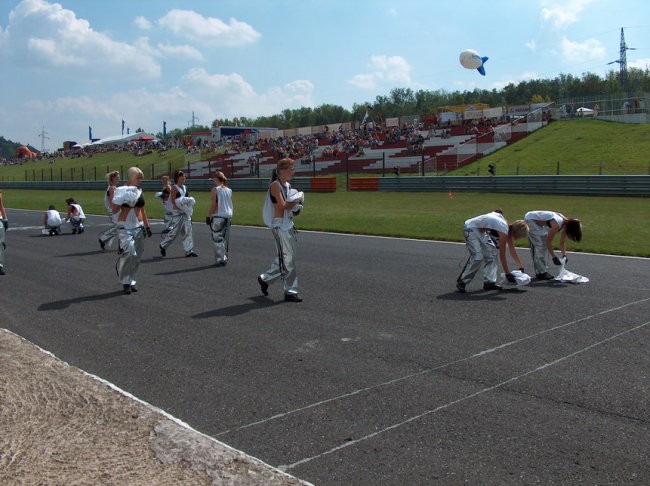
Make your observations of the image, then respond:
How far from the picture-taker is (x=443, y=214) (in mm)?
22141

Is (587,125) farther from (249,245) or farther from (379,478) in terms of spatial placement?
(379,478)

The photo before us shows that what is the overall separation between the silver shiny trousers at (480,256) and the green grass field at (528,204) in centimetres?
499

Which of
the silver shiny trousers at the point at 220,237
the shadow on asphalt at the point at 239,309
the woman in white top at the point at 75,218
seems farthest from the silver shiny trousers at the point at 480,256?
the woman in white top at the point at 75,218

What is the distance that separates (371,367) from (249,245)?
10257 mm

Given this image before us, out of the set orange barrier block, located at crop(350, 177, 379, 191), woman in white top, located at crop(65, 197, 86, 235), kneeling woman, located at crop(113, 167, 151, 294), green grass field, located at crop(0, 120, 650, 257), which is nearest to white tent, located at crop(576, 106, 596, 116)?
green grass field, located at crop(0, 120, 650, 257)

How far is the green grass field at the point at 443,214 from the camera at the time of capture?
621 inches

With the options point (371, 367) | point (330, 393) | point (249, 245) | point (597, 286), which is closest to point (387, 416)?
point (330, 393)

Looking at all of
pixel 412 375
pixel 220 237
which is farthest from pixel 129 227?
pixel 412 375

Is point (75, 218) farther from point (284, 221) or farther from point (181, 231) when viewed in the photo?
point (284, 221)

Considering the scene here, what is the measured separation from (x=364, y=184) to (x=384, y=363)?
31.9 m

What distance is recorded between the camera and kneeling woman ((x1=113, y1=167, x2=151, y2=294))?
31.6ft

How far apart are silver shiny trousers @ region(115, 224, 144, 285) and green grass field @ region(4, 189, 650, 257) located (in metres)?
8.41

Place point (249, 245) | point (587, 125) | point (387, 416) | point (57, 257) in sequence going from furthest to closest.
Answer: point (587, 125), point (249, 245), point (57, 257), point (387, 416)

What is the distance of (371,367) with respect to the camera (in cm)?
595
